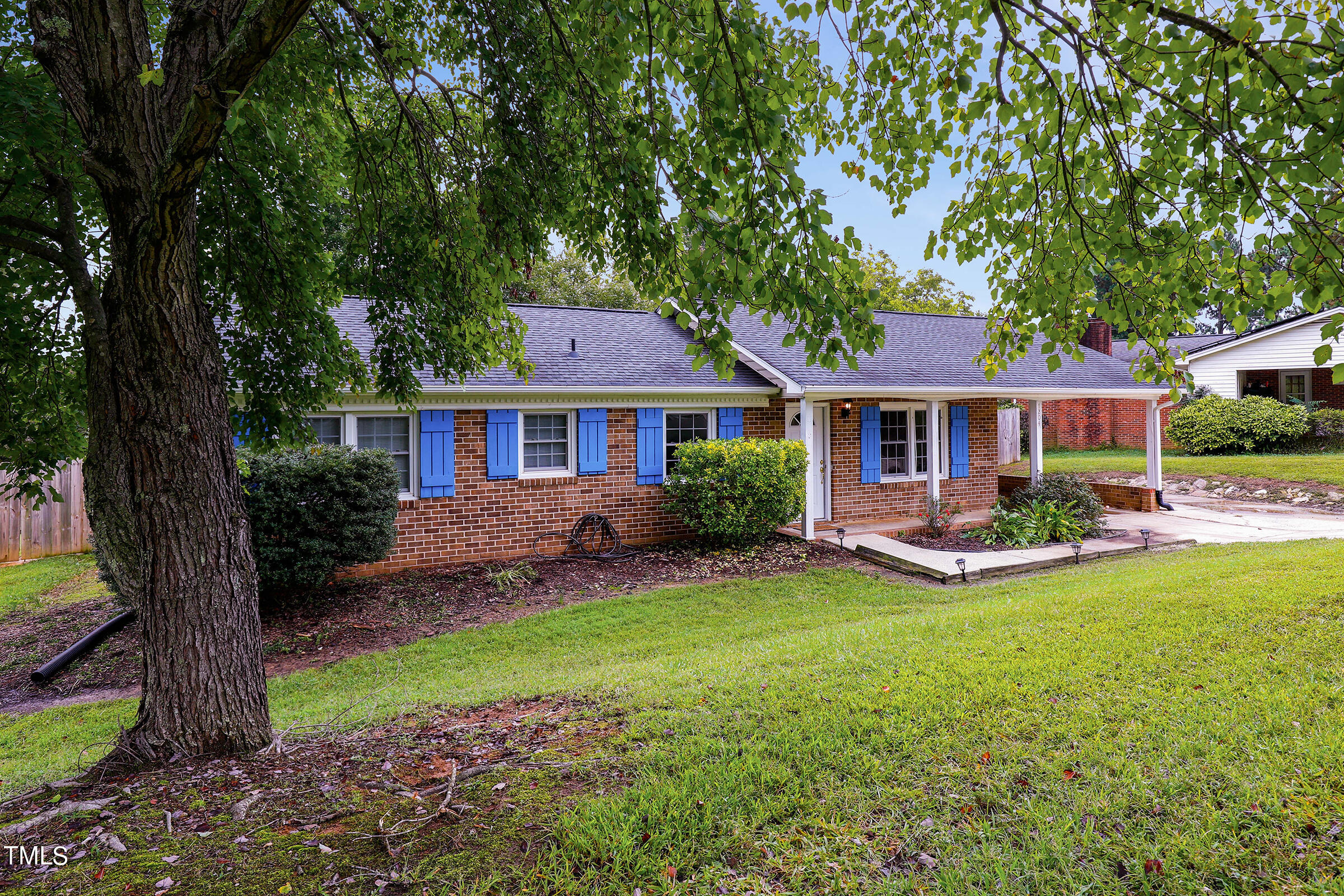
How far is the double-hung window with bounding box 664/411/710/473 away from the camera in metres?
12.3

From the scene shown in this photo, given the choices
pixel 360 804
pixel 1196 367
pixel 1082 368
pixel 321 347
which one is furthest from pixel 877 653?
pixel 1196 367

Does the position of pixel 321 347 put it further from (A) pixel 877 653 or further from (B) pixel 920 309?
(B) pixel 920 309

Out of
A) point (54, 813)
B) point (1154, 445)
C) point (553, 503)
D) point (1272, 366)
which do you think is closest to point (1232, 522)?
point (1154, 445)

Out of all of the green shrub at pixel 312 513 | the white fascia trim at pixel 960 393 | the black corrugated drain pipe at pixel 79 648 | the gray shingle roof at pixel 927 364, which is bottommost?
the black corrugated drain pipe at pixel 79 648

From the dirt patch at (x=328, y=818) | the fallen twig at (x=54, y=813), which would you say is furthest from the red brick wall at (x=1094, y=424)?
the fallen twig at (x=54, y=813)

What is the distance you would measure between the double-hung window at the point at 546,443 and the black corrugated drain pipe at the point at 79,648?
5.42 meters

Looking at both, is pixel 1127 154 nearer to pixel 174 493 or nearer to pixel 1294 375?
pixel 174 493

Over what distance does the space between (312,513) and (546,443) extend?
3.89 meters

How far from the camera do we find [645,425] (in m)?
→ 11.8

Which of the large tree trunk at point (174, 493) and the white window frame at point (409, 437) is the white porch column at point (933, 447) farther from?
the large tree trunk at point (174, 493)

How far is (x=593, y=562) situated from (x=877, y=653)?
246 inches

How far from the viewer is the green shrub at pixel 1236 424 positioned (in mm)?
20672

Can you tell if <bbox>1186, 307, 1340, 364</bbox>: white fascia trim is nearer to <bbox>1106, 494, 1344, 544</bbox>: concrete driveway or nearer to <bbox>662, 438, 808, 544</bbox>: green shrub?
<bbox>1106, 494, 1344, 544</bbox>: concrete driveway

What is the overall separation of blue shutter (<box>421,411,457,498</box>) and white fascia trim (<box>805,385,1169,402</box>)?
5.86 meters
